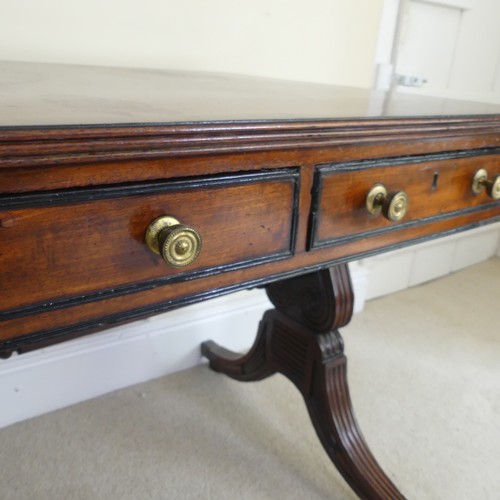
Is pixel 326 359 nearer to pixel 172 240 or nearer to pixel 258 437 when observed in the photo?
pixel 258 437

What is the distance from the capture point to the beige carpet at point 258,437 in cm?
87

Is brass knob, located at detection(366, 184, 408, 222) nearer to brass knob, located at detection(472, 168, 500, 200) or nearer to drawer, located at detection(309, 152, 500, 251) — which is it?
drawer, located at detection(309, 152, 500, 251)

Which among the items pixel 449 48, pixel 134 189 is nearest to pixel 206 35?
pixel 134 189

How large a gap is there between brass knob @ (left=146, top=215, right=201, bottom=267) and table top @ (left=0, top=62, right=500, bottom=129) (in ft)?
0.27

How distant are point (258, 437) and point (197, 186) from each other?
70 cm

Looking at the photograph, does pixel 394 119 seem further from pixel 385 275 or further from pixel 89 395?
pixel 385 275

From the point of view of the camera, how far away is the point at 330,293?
0.75 m

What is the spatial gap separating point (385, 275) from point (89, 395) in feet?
3.12

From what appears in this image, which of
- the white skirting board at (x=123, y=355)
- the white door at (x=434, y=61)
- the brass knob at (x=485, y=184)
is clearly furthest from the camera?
the white door at (x=434, y=61)

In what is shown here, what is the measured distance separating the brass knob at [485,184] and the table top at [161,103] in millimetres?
77

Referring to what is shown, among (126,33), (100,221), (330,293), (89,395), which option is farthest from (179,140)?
(89,395)

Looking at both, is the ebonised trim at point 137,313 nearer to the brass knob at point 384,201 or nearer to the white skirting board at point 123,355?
the brass knob at point 384,201

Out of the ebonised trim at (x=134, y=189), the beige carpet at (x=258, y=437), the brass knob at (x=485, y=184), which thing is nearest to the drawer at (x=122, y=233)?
the ebonised trim at (x=134, y=189)

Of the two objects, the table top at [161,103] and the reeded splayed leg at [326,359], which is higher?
the table top at [161,103]
